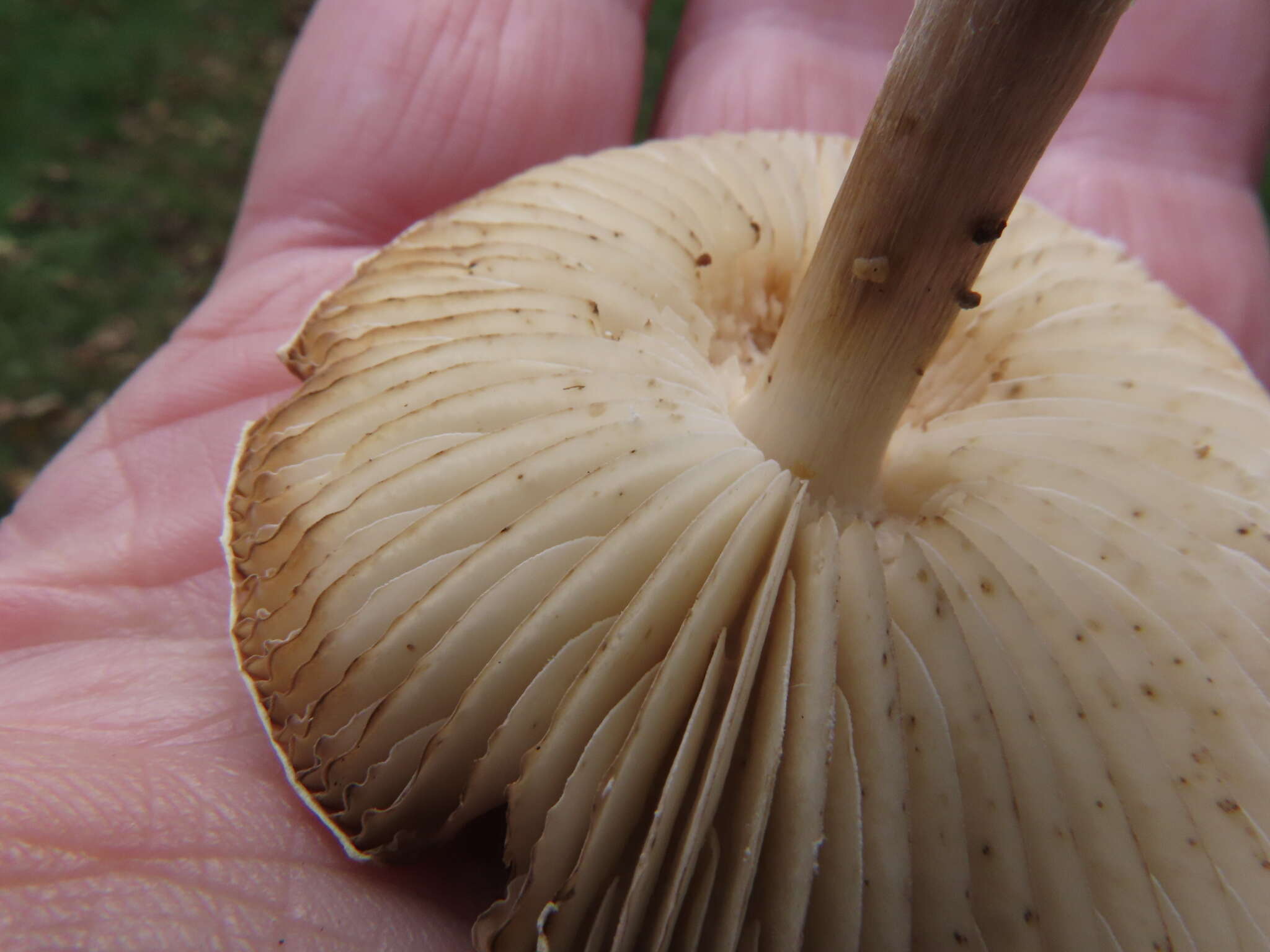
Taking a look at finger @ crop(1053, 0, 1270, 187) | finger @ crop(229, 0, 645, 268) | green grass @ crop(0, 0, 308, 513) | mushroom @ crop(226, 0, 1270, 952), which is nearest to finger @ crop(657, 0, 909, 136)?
finger @ crop(229, 0, 645, 268)

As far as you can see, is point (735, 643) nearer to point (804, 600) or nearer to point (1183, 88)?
point (804, 600)

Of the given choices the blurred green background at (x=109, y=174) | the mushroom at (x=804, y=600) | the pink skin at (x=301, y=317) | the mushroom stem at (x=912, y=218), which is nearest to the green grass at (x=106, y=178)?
the blurred green background at (x=109, y=174)

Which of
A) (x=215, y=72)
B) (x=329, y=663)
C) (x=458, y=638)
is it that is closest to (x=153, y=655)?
(x=329, y=663)

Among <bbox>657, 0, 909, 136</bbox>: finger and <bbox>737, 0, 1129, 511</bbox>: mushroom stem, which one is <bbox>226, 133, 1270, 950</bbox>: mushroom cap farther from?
<bbox>657, 0, 909, 136</bbox>: finger

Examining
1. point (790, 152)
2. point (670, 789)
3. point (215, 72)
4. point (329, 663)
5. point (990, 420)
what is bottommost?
point (215, 72)

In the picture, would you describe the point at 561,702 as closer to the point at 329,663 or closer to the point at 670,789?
the point at 670,789

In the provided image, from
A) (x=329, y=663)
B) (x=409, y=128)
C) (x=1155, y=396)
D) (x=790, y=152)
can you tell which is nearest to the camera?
(x=329, y=663)
